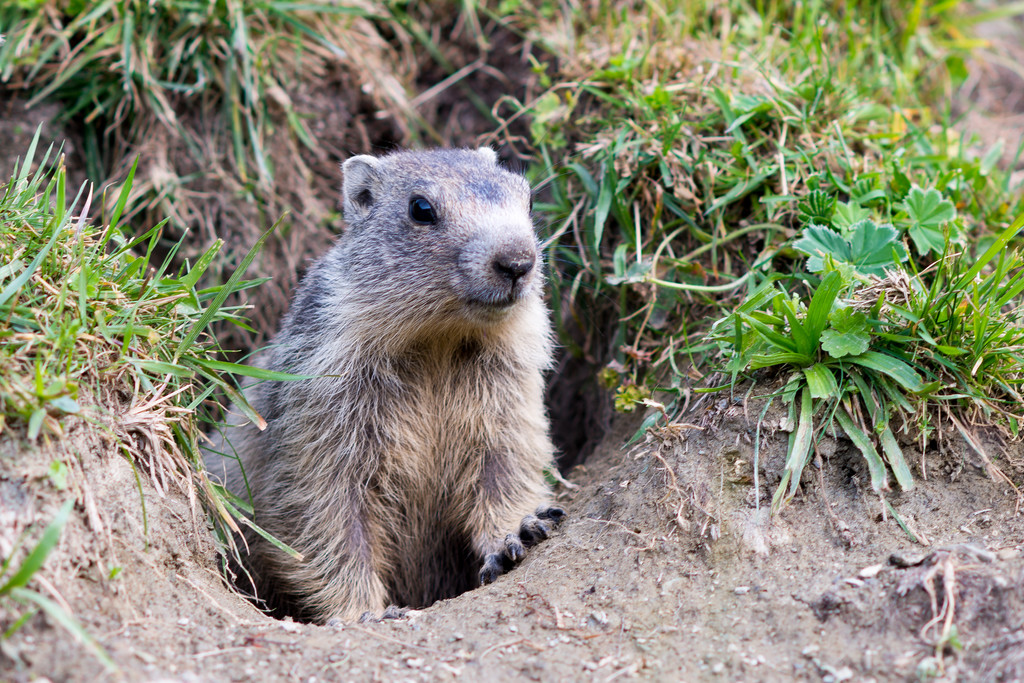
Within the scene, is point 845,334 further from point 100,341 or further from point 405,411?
point 100,341

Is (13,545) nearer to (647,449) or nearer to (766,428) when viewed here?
(647,449)

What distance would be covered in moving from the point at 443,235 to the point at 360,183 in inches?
38.5

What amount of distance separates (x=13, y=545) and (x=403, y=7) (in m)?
5.87

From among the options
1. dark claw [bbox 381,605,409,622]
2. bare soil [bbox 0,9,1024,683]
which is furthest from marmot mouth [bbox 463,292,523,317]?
dark claw [bbox 381,605,409,622]

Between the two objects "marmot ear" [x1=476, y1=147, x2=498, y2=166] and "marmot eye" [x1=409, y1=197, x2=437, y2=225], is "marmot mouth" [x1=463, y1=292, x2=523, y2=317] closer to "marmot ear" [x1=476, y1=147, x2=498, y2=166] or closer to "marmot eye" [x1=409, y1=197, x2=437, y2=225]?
"marmot eye" [x1=409, y1=197, x2=437, y2=225]

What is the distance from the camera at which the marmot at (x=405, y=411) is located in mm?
4668

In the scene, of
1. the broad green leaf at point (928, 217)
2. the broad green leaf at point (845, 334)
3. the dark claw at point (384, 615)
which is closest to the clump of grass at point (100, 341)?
the dark claw at point (384, 615)

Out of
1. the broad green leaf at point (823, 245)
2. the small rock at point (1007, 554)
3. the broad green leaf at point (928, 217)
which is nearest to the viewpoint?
the small rock at point (1007, 554)

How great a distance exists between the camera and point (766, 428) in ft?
13.9

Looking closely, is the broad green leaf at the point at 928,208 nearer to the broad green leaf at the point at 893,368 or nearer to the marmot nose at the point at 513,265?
the broad green leaf at the point at 893,368

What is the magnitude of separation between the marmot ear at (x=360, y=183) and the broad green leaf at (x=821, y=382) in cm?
272

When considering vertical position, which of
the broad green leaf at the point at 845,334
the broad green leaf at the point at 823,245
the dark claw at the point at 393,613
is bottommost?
the dark claw at the point at 393,613

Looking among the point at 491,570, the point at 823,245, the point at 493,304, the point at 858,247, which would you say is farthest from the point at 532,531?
the point at 858,247

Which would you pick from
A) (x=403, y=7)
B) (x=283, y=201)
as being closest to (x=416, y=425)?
(x=283, y=201)
